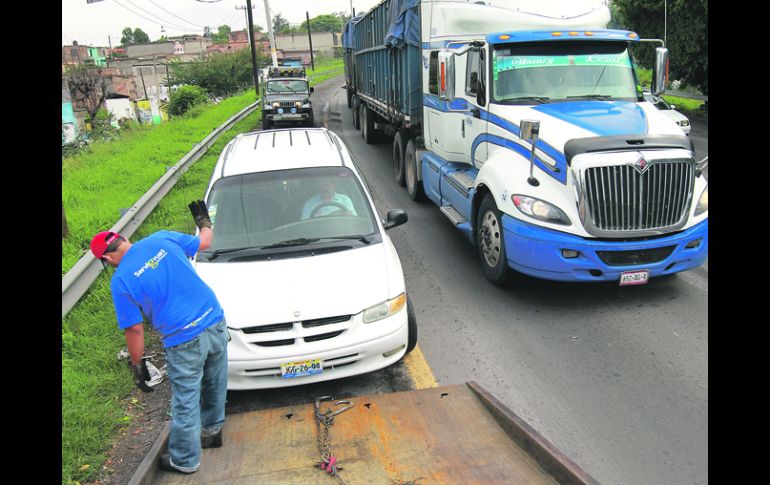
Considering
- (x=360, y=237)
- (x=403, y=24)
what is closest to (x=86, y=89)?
(x=403, y=24)

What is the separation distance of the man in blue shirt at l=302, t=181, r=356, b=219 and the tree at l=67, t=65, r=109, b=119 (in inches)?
1797

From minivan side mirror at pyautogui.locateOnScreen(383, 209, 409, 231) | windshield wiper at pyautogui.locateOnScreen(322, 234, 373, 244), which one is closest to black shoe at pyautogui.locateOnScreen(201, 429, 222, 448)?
windshield wiper at pyautogui.locateOnScreen(322, 234, 373, 244)

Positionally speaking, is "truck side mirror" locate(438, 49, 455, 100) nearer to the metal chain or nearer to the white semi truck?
the white semi truck

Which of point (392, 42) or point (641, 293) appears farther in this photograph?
point (392, 42)

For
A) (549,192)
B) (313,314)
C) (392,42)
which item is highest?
(392,42)

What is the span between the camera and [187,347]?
344 cm

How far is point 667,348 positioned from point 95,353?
511 centimetres

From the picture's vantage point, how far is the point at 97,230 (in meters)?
8.34

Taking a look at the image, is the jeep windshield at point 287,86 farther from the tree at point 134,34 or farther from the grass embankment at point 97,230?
the tree at point 134,34

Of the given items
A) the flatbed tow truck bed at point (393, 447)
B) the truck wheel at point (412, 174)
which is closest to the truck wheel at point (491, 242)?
the flatbed tow truck bed at point (393, 447)

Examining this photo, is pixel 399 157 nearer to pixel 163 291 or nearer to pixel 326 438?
Answer: pixel 326 438

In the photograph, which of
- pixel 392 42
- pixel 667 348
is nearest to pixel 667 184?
pixel 667 348

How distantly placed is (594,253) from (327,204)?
2.66 metres
